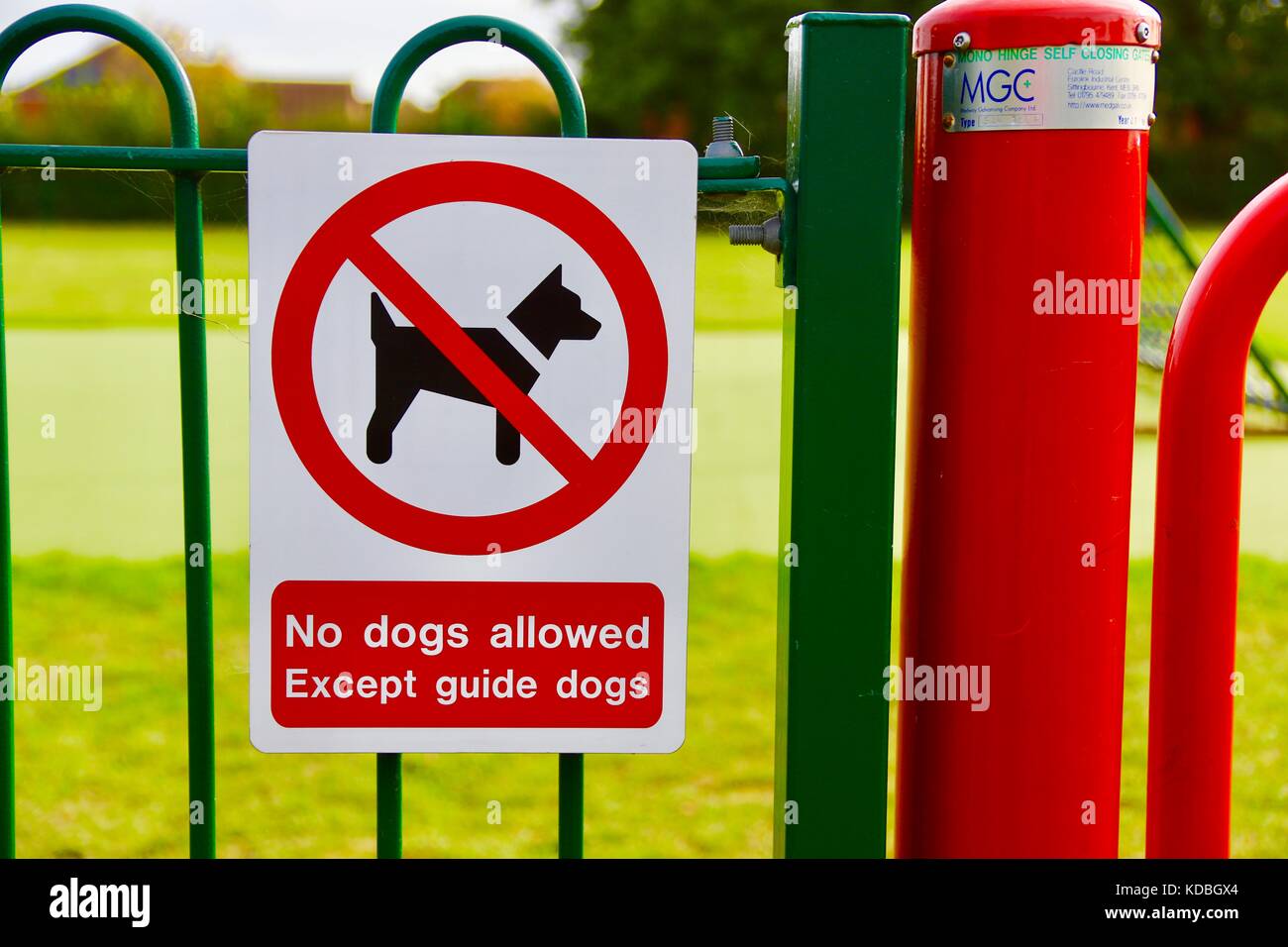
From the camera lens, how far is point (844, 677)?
173cm

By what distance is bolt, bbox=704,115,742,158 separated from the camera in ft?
5.71

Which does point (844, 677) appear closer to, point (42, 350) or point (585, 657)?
point (585, 657)

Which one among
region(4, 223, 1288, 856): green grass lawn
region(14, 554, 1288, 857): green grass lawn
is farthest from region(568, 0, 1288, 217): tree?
region(14, 554, 1288, 857): green grass lawn

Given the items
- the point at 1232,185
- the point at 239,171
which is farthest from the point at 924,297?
the point at 1232,185

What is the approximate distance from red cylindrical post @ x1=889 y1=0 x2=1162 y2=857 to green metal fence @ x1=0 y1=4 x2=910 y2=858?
0.11m

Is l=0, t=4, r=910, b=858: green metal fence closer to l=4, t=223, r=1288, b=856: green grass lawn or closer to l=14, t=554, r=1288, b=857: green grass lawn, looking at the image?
l=4, t=223, r=1288, b=856: green grass lawn

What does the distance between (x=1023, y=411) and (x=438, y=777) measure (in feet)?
8.68

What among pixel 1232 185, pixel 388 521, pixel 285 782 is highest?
pixel 1232 185

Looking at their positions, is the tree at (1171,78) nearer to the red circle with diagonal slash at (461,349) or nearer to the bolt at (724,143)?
the bolt at (724,143)

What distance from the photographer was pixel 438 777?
398 centimetres

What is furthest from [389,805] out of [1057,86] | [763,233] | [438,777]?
[438,777]

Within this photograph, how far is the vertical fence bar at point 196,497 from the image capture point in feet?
5.59

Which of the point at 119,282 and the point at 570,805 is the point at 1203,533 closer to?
the point at 570,805
